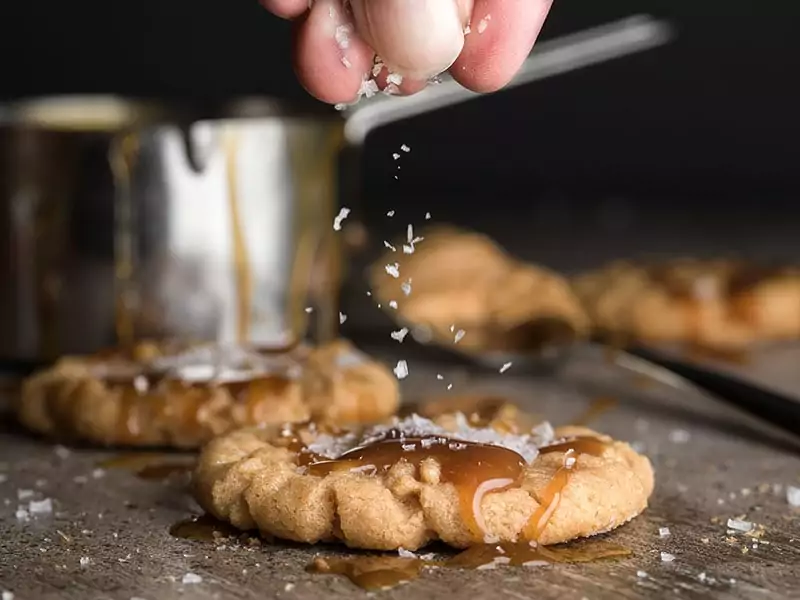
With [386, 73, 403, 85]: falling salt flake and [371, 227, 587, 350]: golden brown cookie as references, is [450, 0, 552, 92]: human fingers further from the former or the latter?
[371, 227, 587, 350]: golden brown cookie

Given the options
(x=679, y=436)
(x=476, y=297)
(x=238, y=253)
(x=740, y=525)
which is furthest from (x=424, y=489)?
(x=476, y=297)

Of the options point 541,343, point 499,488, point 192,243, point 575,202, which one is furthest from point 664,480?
point 575,202

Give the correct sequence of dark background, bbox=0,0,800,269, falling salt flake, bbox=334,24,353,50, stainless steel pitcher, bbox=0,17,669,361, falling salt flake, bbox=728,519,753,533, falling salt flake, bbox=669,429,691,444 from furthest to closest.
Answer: dark background, bbox=0,0,800,269 < stainless steel pitcher, bbox=0,17,669,361 < falling salt flake, bbox=669,429,691,444 < falling salt flake, bbox=728,519,753,533 < falling salt flake, bbox=334,24,353,50

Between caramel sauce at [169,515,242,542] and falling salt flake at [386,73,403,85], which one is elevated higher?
falling salt flake at [386,73,403,85]

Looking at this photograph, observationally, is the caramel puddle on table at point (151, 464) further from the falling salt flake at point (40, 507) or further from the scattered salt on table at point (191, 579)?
the scattered salt on table at point (191, 579)

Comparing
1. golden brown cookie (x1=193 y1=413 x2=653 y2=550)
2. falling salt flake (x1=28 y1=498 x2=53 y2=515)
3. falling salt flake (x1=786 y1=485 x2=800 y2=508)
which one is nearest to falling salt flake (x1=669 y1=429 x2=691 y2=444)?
falling salt flake (x1=786 y1=485 x2=800 y2=508)

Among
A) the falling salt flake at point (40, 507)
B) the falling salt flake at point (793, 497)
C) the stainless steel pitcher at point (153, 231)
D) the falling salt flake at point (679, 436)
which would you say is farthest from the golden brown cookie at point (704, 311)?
the falling salt flake at point (40, 507)
